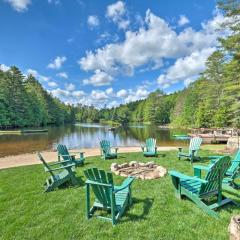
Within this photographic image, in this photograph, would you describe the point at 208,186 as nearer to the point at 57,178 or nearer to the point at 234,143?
the point at 57,178

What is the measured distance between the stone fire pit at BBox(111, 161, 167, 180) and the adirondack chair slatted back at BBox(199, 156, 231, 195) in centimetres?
219

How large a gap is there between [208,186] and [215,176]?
0.22 meters

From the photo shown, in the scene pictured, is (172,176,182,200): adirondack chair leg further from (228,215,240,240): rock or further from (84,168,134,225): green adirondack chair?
(228,215,240,240): rock

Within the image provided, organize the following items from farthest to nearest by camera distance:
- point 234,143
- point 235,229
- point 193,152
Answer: point 234,143, point 193,152, point 235,229

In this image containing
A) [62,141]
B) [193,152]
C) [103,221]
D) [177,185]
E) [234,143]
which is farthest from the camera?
[62,141]

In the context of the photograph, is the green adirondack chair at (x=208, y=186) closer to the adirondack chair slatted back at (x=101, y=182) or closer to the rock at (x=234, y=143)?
the adirondack chair slatted back at (x=101, y=182)

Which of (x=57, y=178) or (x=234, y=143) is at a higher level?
(x=234, y=143)

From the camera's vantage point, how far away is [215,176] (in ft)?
13.5

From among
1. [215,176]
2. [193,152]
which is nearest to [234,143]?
[193,152]

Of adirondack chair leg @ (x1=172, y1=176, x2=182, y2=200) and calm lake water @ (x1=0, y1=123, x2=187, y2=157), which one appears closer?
adirondack chair leg @ (x1=172, y1=176, x2=182, y2=200)

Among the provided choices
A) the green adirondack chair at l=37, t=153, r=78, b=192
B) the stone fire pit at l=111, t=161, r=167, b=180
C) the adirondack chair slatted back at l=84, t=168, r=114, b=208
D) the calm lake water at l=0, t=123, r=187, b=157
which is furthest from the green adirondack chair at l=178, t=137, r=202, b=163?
the calm lake water at l=0, t=123, r=187, b=157

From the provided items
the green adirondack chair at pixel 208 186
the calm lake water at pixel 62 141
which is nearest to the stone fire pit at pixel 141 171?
the green adirondack chair at pixel 208 186

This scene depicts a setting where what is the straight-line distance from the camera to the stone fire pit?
646 cm

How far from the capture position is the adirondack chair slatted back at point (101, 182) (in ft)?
12.6
